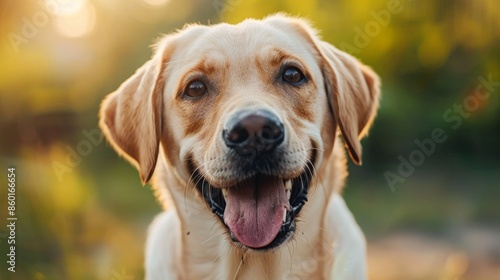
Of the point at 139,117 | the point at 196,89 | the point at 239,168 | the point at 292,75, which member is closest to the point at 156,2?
the point at 139,117

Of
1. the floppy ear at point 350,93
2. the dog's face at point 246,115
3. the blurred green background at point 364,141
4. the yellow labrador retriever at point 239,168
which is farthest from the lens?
the blurred green background at point 364,141

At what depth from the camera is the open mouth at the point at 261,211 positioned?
290 cm

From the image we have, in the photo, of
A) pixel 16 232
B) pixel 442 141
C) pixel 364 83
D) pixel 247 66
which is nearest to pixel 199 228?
pixel 247 66

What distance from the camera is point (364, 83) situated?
138 inches

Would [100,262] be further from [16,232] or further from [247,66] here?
[247,66]

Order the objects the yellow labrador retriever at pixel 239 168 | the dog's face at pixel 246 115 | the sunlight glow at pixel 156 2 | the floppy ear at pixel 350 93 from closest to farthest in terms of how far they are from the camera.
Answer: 1. the dog's face at pixel 246 115
2. the yellow labrador retriever at pixel 239 168
3. the floppy ear at pixel 350 93
4. the sunlight glow at pixel 156 2

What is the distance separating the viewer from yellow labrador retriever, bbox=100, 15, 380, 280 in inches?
115

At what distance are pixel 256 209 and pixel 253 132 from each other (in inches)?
17.5

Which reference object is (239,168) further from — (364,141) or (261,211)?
(364,141)

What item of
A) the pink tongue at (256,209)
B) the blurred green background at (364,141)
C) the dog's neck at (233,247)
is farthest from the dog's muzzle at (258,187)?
the blurred green background at (364,141)

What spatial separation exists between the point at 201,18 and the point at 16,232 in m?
2.21

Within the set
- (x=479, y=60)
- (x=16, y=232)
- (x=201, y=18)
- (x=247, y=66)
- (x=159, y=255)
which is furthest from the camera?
(x=479, y=60)

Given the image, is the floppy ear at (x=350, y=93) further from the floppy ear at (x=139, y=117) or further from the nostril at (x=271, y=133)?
the floppy ear at (x=139, y=117)

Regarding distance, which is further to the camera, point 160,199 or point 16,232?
point 16,232
